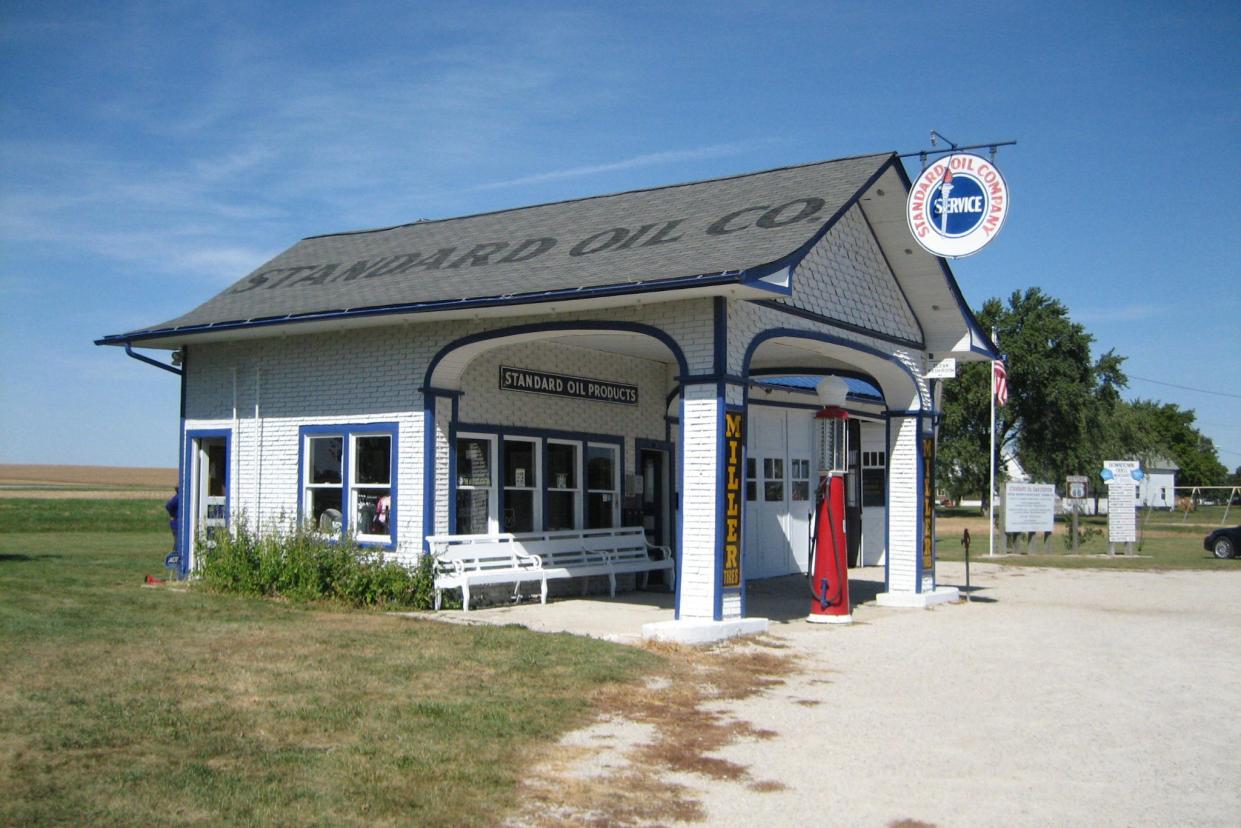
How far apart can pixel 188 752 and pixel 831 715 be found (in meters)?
4.40

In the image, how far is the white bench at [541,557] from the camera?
13.9m

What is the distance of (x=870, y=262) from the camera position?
50.5 ft

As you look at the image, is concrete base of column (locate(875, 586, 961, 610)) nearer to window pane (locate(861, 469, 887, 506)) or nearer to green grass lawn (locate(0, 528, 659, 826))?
green grass lawn (locate(0, 528, 659, 826))

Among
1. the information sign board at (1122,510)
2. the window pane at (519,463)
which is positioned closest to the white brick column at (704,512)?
the window pane at (519,463)

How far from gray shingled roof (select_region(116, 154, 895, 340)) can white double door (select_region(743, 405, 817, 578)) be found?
221 inches

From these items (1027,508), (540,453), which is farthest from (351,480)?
(1027,508)

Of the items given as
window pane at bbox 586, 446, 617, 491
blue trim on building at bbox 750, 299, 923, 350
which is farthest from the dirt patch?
window pane at bbox 586, 446, 617, 491

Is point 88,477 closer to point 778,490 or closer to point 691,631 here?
point 778,490

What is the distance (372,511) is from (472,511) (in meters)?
1.27

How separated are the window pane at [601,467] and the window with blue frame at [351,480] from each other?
10.7 ft

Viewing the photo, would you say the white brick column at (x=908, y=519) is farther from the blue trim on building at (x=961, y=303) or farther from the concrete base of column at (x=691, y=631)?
the concrete base of column at (x=691, y=631)

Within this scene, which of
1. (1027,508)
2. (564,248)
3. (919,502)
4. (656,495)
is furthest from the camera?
(1027,508)

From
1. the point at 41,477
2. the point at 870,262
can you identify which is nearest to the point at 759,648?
the point at 870,262

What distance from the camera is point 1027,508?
30.2 m
